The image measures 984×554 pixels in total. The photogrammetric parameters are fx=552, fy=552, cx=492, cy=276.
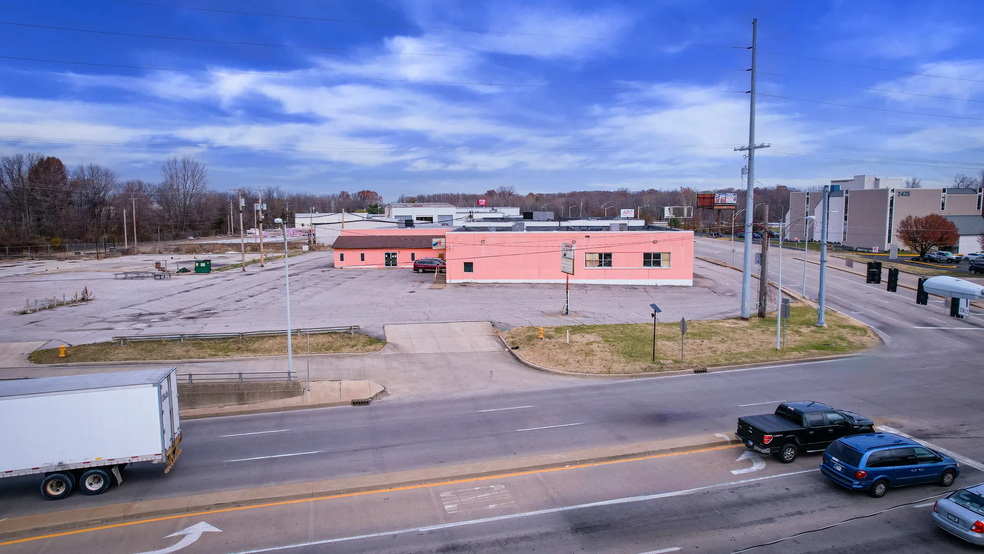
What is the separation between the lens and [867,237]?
93.0m

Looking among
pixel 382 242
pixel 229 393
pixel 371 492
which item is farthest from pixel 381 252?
pixel 371 492

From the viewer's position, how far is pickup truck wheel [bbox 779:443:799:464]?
52.9ft

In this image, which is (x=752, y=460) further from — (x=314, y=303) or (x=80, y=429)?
(x=314, y=303)

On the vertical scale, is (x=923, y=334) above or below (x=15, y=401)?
below

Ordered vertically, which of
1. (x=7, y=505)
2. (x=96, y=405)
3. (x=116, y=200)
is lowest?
(x=7, y=505)

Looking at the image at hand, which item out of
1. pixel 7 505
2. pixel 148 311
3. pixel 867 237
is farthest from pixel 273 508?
pixel 867 237

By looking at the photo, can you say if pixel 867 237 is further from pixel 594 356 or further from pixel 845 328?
pixel 594 356

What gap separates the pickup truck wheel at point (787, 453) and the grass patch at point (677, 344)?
33.1 feet

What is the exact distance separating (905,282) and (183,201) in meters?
153

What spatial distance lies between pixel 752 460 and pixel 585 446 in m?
4.85

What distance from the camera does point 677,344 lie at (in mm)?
30906

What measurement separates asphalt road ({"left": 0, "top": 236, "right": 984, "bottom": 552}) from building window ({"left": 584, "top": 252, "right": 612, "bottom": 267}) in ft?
85.3

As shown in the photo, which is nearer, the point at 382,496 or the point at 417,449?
the point at 382,496

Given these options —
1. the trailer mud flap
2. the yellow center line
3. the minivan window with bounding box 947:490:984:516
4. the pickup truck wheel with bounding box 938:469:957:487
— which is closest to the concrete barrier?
the trailer mud flap
